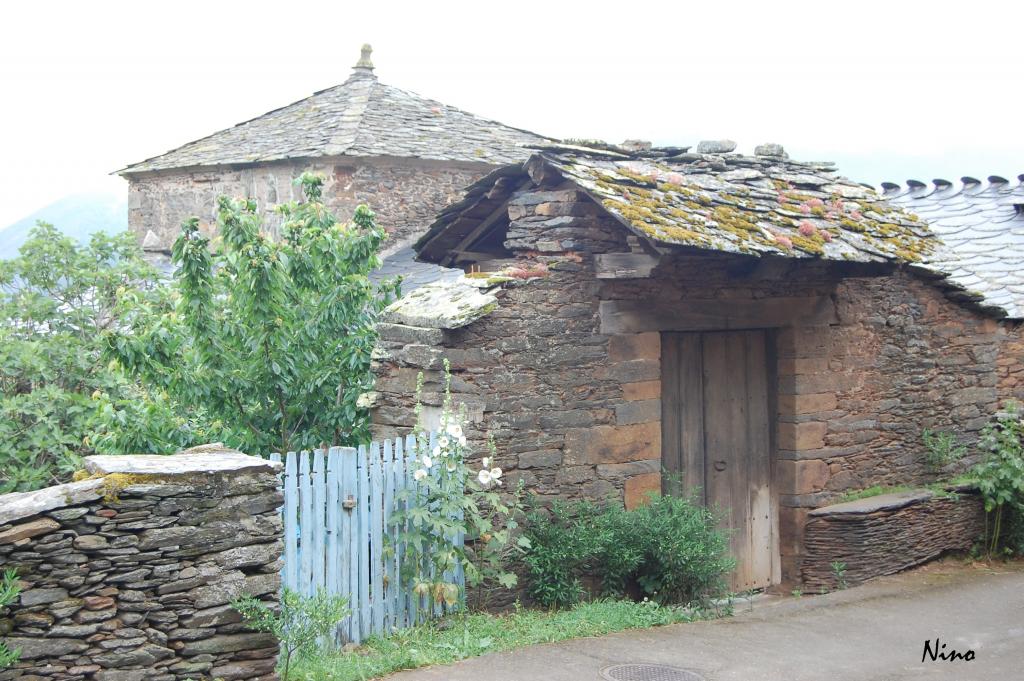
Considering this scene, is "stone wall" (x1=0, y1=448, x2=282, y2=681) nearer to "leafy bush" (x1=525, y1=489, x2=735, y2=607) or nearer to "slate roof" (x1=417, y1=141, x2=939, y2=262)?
"leafy bush" (x1=525, y1=489, x2=735, y2=607)

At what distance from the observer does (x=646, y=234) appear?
22.9 feet

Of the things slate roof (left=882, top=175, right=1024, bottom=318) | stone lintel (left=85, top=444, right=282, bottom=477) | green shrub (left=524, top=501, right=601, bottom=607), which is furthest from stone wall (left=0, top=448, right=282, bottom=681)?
slate roof (left=882, top=175, right=1024, bottom=318)

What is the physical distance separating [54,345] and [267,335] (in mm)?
4948

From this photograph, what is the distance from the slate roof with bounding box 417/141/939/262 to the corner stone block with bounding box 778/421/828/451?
5.24ft

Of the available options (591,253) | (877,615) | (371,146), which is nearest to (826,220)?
(591,253)

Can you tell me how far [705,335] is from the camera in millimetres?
8875

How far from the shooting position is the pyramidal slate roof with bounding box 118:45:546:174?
49.2 feet

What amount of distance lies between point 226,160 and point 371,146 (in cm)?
234

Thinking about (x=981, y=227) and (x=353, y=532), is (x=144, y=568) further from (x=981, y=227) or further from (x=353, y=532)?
(x=981, y=227)

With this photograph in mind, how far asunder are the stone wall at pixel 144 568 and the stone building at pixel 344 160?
9201mm

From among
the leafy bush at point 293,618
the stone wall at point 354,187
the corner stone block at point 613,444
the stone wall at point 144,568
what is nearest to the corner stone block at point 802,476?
the corner stone block at point 613,444

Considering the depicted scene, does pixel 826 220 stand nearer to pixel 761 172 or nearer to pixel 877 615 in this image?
pixel 761 172

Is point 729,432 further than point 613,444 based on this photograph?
Yes

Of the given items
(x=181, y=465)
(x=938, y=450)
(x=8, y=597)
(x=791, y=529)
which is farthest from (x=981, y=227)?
(x=8, y=597)
